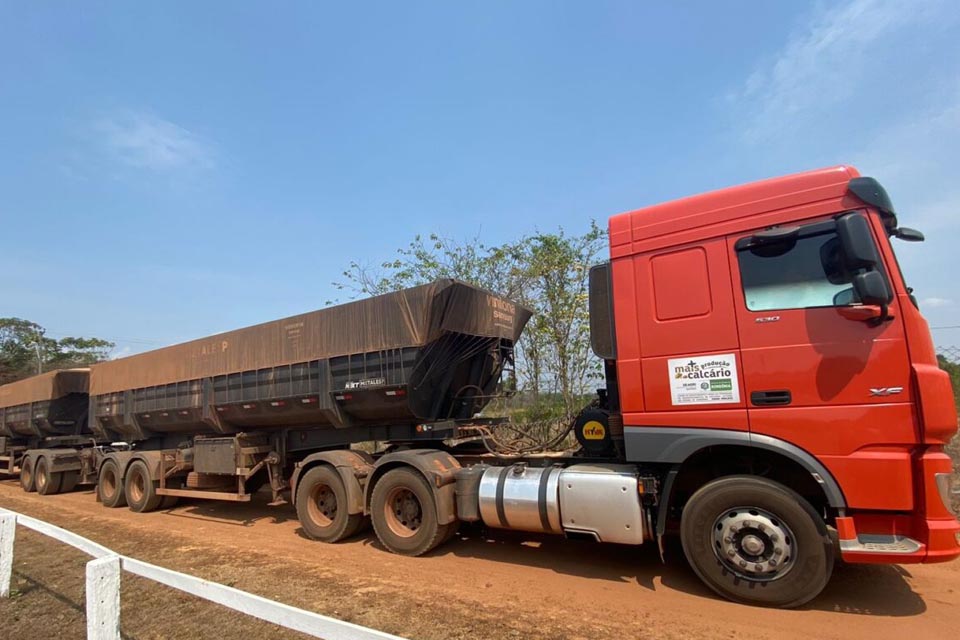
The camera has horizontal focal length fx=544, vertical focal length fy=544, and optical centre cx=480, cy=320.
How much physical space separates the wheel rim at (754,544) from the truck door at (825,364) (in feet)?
1.89

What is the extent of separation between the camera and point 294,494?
740cm

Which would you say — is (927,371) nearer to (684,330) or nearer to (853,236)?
(853,236)

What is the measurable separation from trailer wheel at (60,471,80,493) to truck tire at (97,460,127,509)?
286cm

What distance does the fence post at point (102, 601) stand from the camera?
10.2 feet

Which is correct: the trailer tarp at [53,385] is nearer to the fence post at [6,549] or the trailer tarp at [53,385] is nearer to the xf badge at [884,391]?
the fence post at [6,549]

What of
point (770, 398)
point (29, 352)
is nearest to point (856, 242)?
point (770, 398)

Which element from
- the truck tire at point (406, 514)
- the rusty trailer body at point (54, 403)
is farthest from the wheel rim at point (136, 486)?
the truck tire at point (406, 514)

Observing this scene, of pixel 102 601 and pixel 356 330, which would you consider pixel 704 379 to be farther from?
pixel 102 601

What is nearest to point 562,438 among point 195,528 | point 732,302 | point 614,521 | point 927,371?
point 614,521

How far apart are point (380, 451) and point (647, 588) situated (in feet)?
12.8

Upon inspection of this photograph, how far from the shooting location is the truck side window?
168 inches

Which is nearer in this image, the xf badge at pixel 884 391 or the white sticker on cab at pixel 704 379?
the xf badge at pixel 884 391

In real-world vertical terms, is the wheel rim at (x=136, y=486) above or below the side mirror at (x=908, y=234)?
below

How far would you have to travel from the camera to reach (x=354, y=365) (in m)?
6.98
